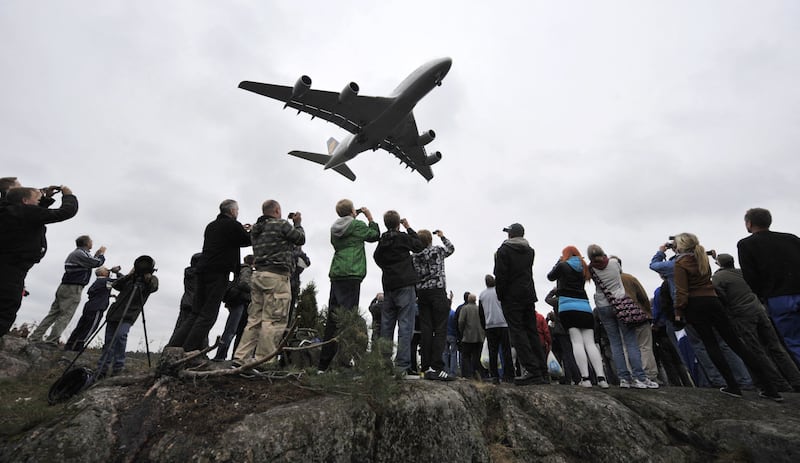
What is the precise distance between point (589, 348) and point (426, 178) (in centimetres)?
1593

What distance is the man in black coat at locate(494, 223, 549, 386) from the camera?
5270 millimetres

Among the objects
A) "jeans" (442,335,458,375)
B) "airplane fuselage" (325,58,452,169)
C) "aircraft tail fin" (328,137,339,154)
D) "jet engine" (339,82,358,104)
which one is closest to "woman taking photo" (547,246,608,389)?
"jeans" (442,335,458,375)

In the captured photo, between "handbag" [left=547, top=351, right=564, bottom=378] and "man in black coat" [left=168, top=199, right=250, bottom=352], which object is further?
"handbag" [left=547, top=351, right=564, bottom=378]

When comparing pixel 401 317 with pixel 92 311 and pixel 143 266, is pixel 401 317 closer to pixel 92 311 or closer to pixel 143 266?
pixel 143 266

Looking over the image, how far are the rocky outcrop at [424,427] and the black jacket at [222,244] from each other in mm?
1909

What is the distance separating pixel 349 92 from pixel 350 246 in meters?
10.6

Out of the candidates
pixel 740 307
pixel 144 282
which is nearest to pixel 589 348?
pixel 740 307

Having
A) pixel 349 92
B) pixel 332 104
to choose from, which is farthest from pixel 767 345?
pixel 332 104

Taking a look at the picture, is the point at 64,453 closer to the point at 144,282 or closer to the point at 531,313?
the point at 144,282

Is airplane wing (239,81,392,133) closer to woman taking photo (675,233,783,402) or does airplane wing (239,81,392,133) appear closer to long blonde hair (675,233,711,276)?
long blonde hair (675,233,711,276)

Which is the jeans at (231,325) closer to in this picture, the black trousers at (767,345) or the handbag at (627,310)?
the handbag at (627,310)

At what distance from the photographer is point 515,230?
237 inches

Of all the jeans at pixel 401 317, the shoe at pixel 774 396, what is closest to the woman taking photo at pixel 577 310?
the shoe at pixel 774 396

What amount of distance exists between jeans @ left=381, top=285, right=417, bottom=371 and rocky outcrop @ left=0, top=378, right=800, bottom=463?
0.89 metres
